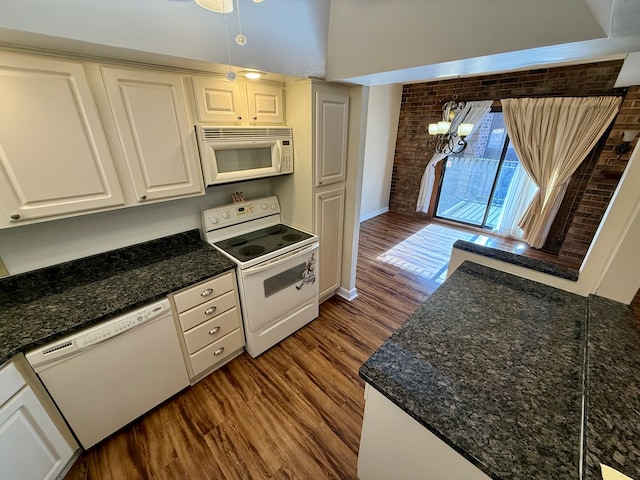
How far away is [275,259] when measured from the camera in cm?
188

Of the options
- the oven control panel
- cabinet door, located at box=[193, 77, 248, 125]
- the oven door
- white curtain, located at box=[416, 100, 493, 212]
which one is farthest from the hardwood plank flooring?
white curtain, located at box=[416, 100, 493, 212]

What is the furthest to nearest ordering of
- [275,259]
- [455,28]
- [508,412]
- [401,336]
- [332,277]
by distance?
[332,277] < [275,259] < [455,28] < [401,336] < [508,412]

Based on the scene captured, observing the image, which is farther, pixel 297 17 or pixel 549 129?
pixel 549 129

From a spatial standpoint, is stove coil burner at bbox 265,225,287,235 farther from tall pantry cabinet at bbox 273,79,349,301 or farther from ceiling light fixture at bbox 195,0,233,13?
ceiling light fixture at bbox 195,0,233,13

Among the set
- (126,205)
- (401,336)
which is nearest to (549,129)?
(401,336)

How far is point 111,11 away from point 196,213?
47.5 inches

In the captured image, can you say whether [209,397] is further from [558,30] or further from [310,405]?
[558,30]

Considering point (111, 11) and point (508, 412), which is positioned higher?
point (111, 11)

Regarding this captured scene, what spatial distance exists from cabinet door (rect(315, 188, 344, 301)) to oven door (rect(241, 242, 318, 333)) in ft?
0.77

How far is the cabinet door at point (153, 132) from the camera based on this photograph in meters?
1.32

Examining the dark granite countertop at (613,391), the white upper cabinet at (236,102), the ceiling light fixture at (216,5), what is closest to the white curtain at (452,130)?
the white upper cabinet at (236,102)

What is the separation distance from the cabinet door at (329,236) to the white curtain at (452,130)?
3192mm

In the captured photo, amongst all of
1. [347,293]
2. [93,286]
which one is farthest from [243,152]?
[347,293]

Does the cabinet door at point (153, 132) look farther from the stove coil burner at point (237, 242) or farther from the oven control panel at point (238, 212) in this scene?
the stove coil burner at point (237, 242)
